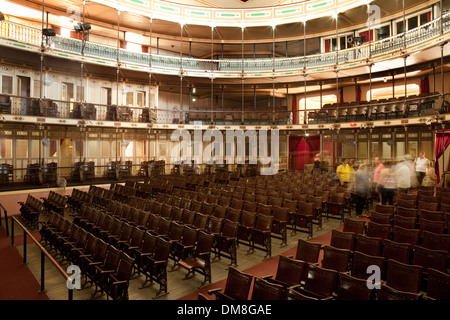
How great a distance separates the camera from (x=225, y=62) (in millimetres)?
22078

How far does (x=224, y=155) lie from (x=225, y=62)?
707cm

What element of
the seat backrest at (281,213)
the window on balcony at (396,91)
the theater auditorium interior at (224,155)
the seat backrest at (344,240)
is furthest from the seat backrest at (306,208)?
the window on balcony at (396,91)

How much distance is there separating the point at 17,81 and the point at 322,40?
20457mm

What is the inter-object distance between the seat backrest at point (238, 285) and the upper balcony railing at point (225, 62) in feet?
49.1

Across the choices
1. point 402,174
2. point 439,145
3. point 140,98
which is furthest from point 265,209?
point 140,98

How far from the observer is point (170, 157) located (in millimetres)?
22016

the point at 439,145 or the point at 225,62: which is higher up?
Result: the point at 225,62

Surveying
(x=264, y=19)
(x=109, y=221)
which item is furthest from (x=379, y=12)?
(x=109, y=221)

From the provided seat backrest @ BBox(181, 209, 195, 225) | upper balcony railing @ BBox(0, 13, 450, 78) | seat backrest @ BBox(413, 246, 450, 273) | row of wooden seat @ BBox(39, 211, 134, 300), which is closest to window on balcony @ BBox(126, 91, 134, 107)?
upper balcony railing @ BBox(0, 13, 450, 78)

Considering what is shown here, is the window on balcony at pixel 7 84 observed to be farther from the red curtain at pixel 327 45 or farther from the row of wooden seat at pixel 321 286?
the red curtain at pixel 327 45

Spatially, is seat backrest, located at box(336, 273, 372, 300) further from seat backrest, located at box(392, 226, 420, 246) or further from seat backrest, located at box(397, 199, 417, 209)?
seat backrest, located at box(397, 199, 417, 209)

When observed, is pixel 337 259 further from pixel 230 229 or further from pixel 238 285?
pixel 230 229
